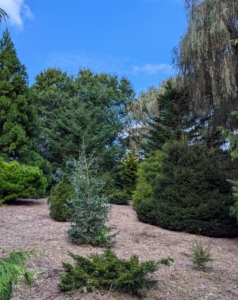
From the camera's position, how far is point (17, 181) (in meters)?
6.40

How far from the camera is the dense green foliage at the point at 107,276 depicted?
2.35m

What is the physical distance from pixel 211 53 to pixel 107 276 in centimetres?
669

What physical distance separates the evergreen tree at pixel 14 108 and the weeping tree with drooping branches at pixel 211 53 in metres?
4.85

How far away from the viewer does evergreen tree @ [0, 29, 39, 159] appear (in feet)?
28.4

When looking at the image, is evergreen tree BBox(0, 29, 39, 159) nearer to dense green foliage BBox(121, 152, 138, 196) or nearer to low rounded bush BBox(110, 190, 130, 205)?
low rounded bush BBox(110, 190, 130, 205)

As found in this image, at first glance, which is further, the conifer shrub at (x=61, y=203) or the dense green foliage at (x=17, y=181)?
the dense green foliage at (x=17, y=181)

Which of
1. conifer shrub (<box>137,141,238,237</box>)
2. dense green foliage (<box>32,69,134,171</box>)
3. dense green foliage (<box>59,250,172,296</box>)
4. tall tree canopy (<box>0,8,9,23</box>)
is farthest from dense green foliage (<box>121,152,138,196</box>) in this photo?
tall tree canopy (<box>0,8,9,23</box>)

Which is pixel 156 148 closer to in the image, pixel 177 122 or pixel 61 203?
pixel 177 122

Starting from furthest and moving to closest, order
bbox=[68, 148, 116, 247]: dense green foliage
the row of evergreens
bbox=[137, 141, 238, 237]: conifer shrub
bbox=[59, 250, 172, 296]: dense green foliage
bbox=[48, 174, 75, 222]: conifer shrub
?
bbox=[137, 141, 238, 237]: conifer shrub
bbox=[48, 174, 75, 222]: conifer shrub
the row of evergreens
bbox=[68, 148, 116, 247]: dense green foliage
bbox=[59, 250, 172, 296]: dense green foliage

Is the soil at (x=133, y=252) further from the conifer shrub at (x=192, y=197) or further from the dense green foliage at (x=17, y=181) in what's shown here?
the dense green foliage at (x=17, y=181)

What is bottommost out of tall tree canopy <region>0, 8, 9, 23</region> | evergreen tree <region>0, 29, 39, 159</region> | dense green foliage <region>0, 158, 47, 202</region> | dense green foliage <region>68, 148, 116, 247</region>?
dense green foliage <region>68, 148, 116, 247</region>

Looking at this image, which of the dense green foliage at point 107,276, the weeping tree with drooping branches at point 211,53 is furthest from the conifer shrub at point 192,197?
the dense green foliage at point 107,276

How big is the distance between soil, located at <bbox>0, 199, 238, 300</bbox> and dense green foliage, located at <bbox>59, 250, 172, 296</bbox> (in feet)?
0.22

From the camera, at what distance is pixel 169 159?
6.05 meters
